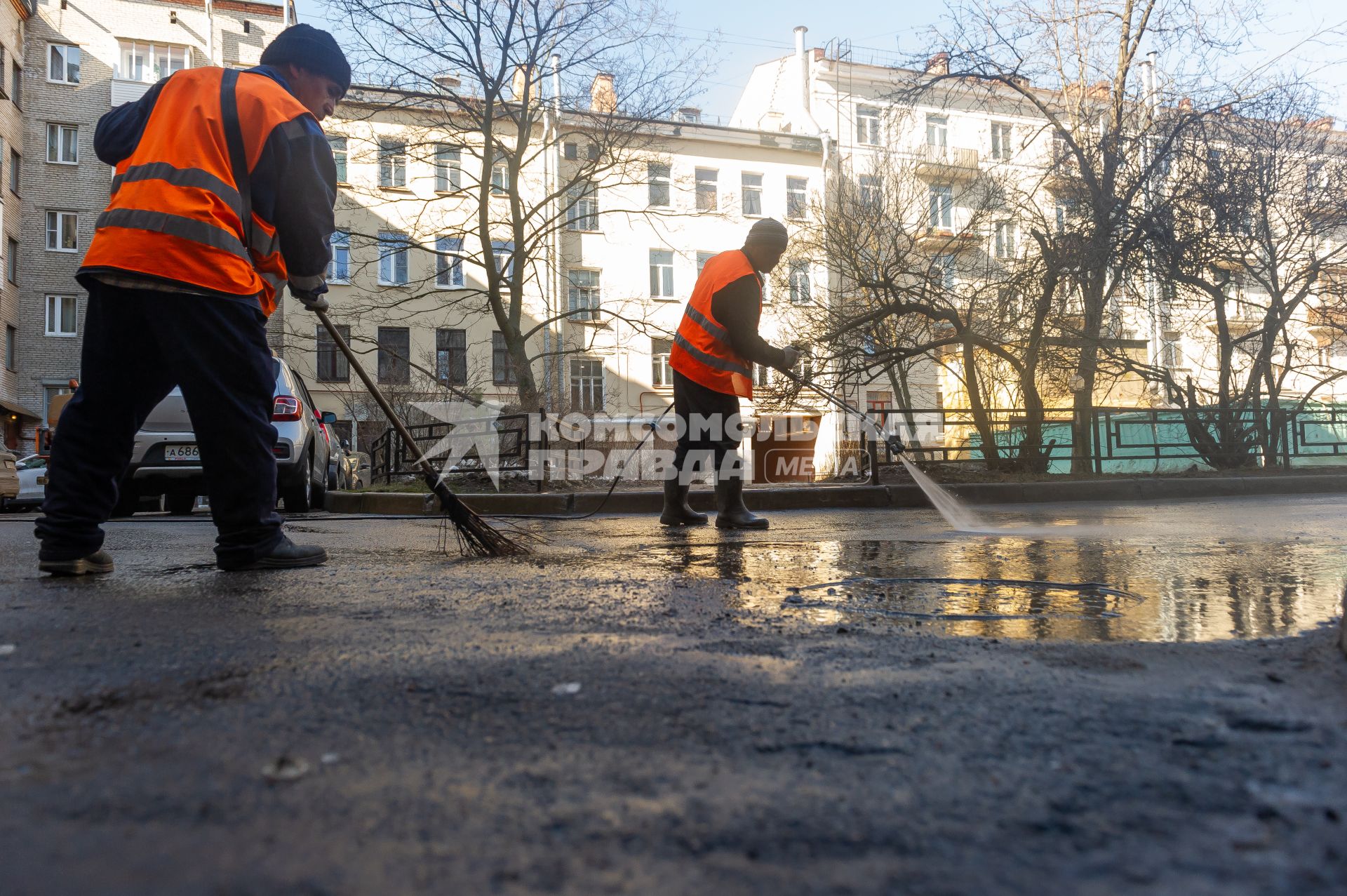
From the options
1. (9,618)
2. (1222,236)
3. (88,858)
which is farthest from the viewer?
(1222,236)

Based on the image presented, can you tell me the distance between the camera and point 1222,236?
534 inches

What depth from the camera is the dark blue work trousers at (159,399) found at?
3318mm

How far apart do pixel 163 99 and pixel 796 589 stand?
2.64m

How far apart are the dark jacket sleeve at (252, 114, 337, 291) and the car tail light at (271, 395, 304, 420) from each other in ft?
16.9

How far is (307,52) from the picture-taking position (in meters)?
3.83

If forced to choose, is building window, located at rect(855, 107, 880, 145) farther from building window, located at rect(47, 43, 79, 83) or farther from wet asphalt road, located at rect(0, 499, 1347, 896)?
wet asphalt road, located at rect(0, 499, 1347, 896)

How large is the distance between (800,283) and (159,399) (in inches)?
780

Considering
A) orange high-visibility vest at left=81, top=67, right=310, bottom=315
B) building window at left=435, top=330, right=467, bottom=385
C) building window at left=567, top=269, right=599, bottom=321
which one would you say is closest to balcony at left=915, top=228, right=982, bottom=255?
orange high-visibility vest at left=81, top=67, right=310, bottom=315

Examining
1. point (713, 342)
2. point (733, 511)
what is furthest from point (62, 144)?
point (733, 511)

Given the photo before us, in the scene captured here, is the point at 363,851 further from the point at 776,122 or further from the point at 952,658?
the point at 776,122

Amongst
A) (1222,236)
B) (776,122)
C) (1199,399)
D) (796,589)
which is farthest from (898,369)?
(776,122)

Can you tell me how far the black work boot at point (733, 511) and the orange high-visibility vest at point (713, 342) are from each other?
57cm

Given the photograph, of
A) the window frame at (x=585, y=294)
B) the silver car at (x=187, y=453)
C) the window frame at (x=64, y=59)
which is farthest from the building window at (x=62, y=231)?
the silver car at (x=187, y=453)

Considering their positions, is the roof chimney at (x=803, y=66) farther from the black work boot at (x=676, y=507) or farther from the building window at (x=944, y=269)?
the black work boot at (x=676, y=507)
